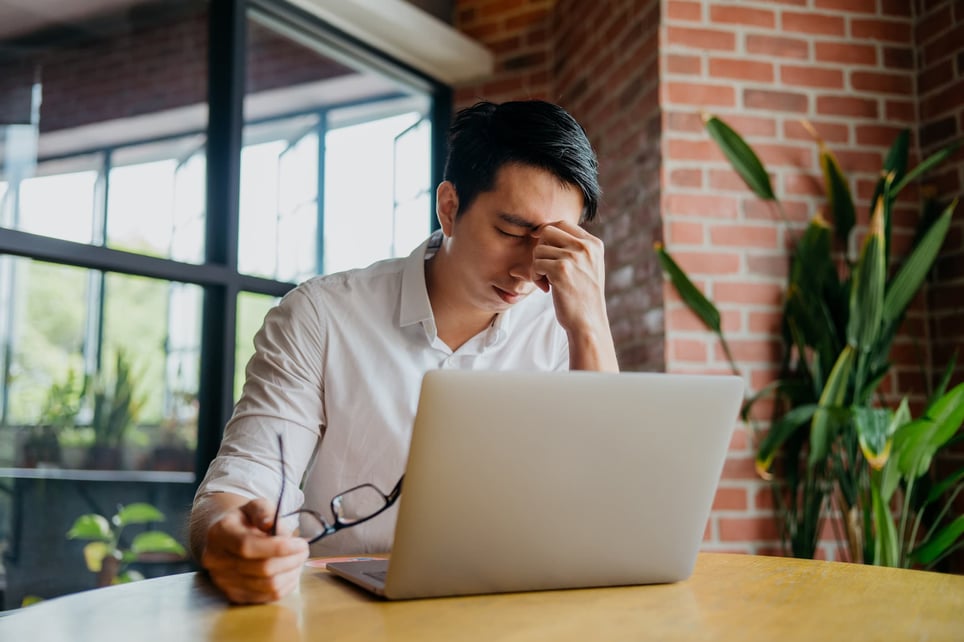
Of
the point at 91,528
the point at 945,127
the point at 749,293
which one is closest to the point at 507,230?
the point at 749,293

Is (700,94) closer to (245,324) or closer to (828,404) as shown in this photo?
(828,404)

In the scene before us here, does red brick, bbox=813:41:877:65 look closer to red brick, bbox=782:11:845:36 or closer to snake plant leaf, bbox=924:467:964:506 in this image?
red brick, bbox=782:11:845:36

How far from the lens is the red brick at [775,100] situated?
2559mm

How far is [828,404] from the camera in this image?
2.22m

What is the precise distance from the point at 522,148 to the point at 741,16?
1374mm

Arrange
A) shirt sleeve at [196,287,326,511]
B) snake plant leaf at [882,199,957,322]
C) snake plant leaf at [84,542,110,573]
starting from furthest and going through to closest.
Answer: snake plant leaf at [84,542,110,573] < snake plant leaf at [882,199,957,322] < shirt sleeve at [196,287,326,511]

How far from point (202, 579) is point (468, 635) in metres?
0.43

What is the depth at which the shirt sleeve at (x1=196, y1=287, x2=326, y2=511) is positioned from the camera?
4.16ft

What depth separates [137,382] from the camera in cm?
390

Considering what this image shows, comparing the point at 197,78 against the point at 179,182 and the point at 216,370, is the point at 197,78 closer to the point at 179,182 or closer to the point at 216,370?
the point at 179,182

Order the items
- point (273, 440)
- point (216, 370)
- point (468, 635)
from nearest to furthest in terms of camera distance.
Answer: point (468, 635)
point (273, 440)
point (216, 370)

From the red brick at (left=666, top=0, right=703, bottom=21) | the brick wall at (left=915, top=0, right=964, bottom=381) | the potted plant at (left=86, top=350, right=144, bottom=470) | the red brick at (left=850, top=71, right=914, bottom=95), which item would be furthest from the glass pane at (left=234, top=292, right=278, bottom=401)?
the brick wall at (left=915, top=0, right=964, bottom=381)

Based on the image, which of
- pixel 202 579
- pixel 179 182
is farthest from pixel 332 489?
pixel 179 182

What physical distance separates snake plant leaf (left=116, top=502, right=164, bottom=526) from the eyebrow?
2611mm
